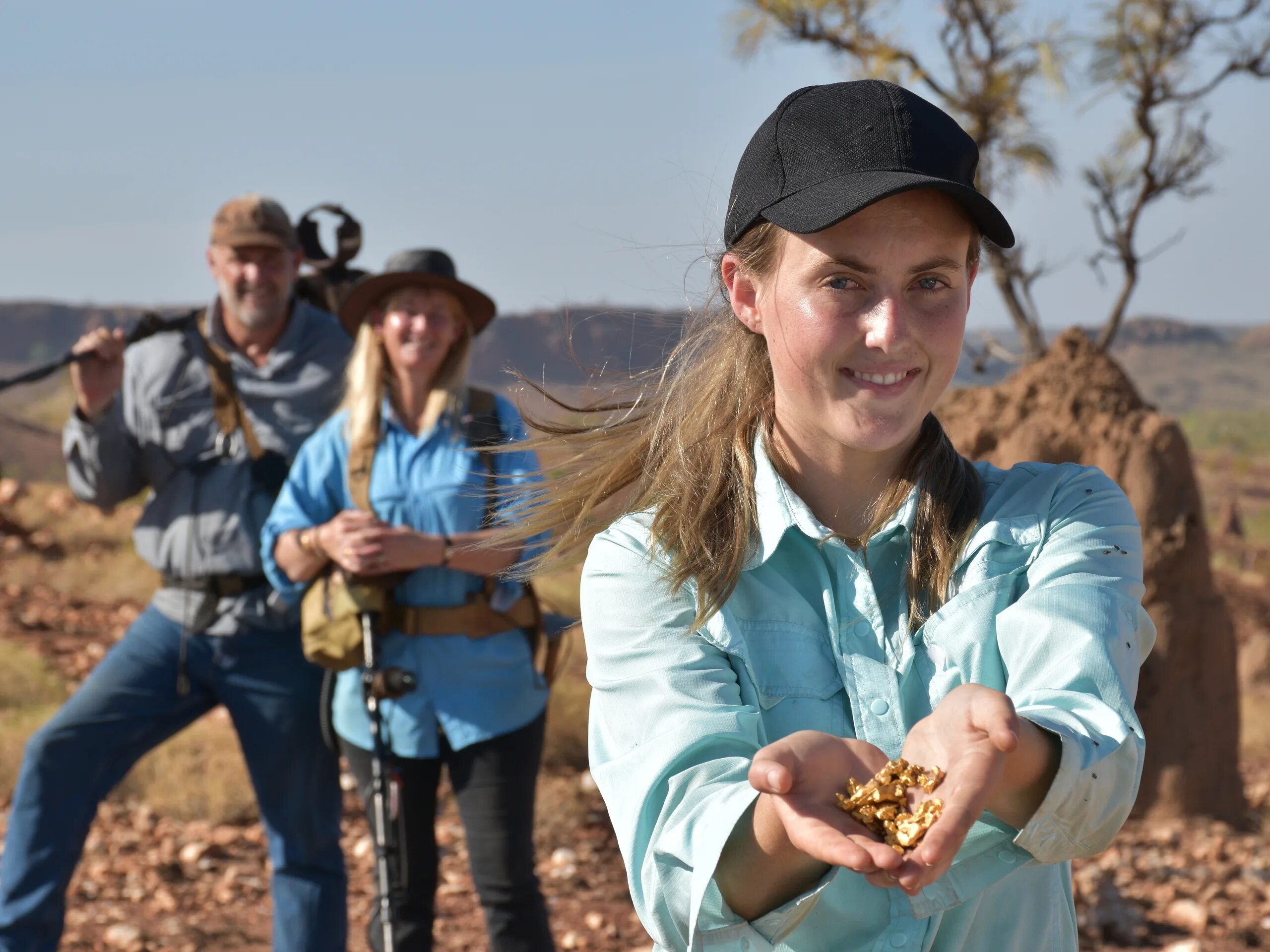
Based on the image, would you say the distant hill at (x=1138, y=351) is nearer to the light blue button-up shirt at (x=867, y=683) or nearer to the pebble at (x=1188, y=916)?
the pebble at (x=1188, y=916)

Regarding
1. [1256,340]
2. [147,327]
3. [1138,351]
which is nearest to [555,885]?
[147,327]

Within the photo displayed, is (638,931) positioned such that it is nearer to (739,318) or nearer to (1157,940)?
(1157,940)

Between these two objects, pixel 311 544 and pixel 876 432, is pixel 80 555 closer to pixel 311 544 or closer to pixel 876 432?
pixel 311 544

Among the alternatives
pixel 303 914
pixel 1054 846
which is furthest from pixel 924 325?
pixel 303 914

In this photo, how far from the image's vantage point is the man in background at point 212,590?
392 cm

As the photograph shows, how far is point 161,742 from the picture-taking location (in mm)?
4023

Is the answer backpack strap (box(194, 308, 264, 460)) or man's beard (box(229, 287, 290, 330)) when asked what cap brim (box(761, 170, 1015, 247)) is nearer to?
backpack strap (box(194, 308, 264, 460))

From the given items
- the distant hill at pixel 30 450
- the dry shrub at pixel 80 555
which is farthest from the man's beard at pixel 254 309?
the distant hill at pixel 30 450

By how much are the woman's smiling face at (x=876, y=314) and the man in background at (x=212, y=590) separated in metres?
2.76

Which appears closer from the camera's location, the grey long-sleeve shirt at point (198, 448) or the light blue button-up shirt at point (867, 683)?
the light blue button-up shirt at point (867, 683)

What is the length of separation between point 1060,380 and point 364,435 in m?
3.51

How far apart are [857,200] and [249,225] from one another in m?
3.36

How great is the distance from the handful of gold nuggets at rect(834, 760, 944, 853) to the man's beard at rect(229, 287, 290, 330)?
3529 mm

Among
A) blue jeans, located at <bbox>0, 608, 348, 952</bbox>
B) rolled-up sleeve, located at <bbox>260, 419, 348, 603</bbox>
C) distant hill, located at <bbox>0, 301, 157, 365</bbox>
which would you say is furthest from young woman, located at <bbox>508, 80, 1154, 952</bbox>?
distant hill, located at <bbox>0, 301, 157, 365</bbox>
